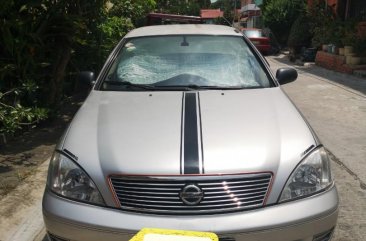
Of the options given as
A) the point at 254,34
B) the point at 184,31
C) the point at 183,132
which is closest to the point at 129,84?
the point at 184,31

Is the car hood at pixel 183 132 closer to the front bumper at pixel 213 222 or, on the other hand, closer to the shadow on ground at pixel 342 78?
the front bumper at pixel 213 222

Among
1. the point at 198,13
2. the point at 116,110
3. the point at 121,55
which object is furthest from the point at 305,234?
the point at 198,13

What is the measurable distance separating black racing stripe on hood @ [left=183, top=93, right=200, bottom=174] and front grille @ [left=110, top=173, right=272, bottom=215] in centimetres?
6

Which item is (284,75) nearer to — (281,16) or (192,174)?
(192,174)

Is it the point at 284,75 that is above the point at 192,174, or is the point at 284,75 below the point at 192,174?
above

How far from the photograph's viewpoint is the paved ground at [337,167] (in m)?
3.67

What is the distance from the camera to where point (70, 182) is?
270cm

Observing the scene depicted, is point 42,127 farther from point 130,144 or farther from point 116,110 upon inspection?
point 130,144

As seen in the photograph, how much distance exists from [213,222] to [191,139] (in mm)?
519

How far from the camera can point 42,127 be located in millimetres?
6703

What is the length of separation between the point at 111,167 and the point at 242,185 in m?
0.73

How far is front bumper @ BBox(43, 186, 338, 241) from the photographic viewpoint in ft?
7.98

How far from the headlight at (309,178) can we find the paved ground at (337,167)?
963 mm

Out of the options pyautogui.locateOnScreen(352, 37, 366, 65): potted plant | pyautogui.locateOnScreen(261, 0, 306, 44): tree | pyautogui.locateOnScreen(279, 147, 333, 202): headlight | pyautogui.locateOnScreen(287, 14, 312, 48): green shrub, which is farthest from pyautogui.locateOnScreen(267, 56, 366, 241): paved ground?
pyautogui.locateOnScreen(261, 0, 306, 44): tree
